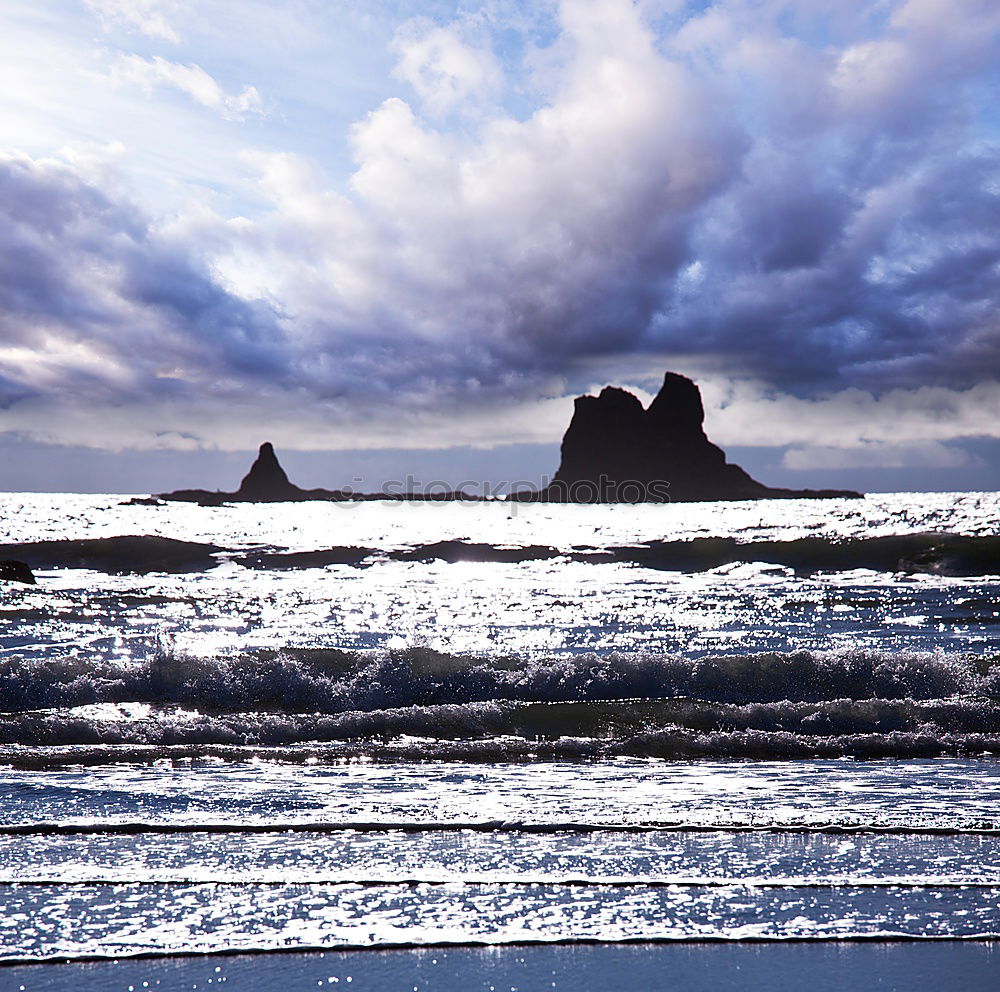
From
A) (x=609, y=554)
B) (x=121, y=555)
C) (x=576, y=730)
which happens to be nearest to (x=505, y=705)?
(x=576, y=730)

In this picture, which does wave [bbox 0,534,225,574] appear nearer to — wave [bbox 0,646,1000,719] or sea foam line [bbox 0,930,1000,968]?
wave [bbox 0,646,1000,719]

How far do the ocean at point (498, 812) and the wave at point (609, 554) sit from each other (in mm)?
17449

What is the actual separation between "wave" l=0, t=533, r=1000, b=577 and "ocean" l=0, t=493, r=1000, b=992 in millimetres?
17449

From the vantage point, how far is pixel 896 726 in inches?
289

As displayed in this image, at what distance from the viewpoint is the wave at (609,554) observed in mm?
31188

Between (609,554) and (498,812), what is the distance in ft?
111

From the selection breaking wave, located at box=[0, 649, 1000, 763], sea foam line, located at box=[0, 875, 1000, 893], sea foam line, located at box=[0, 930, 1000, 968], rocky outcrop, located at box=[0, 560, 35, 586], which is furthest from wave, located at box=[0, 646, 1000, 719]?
rocky outcrop, located at box=[0, 560, 35, 586]

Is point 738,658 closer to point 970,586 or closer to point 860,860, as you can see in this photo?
point 860,860

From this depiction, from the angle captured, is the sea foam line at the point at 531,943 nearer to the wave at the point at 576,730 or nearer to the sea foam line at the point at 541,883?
the sea foam line at the point at 541,883

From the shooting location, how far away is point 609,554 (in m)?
38.3

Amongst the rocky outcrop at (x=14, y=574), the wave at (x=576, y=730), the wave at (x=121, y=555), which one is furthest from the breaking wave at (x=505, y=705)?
the wave at (x=121, y=555)

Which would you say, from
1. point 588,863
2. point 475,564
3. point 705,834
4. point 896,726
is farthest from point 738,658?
point 475,564

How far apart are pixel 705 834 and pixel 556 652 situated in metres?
7.71

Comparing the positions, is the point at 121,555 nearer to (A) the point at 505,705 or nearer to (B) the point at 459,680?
(B) the point at 459,680
